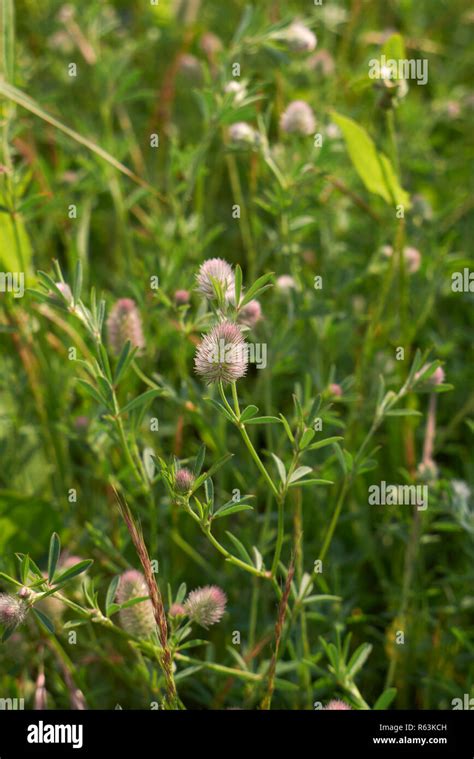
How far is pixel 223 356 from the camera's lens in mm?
974

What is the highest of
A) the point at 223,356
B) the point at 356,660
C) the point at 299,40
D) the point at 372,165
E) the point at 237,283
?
the point at 299,40

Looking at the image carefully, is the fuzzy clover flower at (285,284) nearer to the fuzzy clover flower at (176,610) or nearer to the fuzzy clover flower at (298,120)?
the fuzzy clover flower at (298,120)

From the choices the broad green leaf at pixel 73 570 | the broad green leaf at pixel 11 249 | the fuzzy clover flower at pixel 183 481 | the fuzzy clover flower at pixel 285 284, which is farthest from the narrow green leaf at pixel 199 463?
the broad green leaf at pixel 11 249

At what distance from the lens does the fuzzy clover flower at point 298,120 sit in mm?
1544

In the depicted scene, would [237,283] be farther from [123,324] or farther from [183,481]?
[123,324]

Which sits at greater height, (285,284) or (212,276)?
(285,284)

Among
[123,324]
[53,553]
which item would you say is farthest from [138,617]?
[123,324]

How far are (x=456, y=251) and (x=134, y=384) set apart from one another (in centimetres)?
92

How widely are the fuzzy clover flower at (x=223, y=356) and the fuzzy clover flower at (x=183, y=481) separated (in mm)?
119

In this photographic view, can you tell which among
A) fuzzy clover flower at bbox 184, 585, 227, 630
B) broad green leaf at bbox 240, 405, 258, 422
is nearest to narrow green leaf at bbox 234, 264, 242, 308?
broad green leaf at bbox 240, 405, 258, 422

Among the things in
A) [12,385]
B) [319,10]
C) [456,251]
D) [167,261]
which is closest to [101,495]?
[12,385]

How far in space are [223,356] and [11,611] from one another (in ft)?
1.29

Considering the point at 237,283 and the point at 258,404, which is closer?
the point at 237,283

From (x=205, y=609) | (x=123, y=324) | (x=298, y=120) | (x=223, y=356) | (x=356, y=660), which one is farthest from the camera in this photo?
(x=298, y=120)
